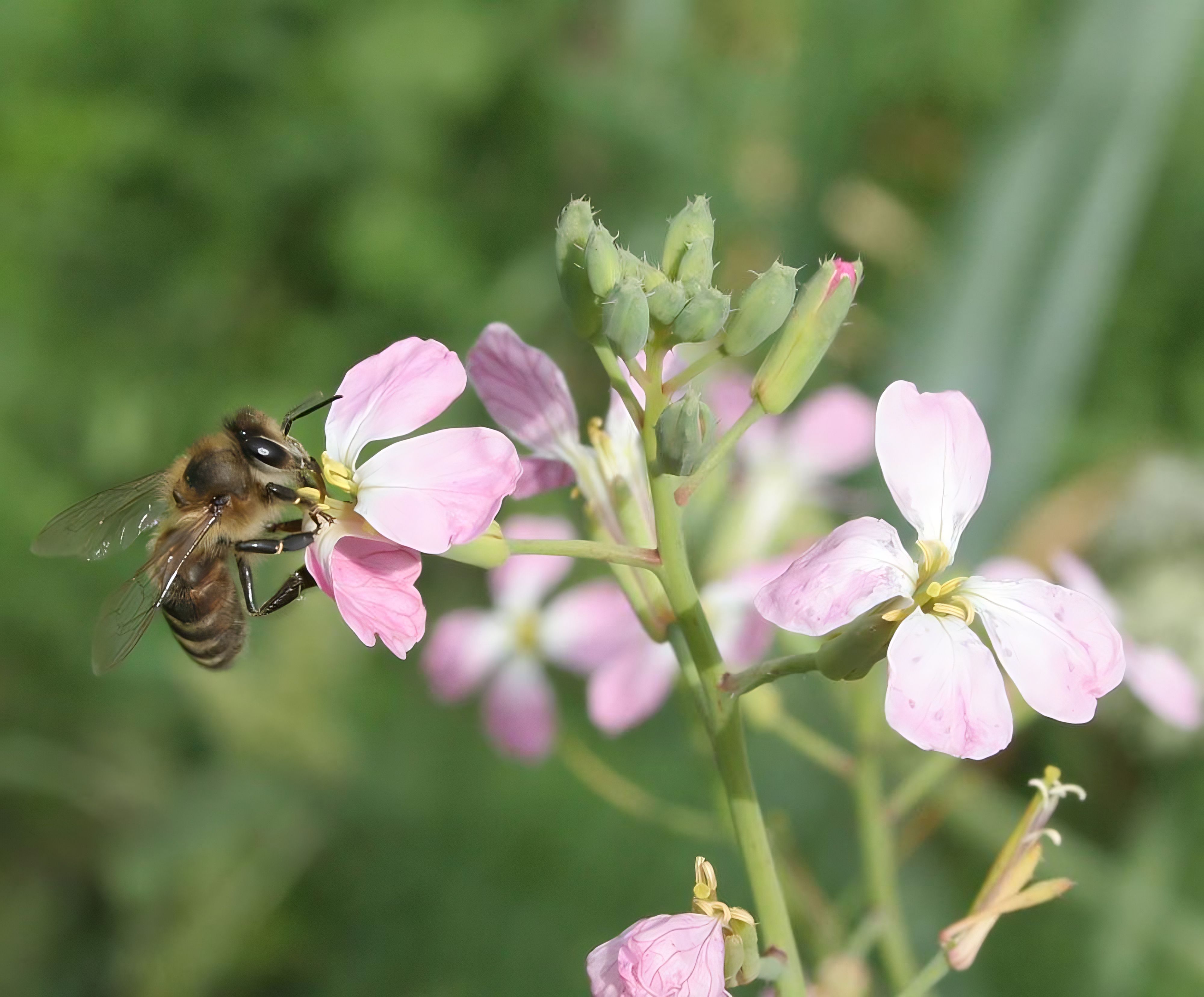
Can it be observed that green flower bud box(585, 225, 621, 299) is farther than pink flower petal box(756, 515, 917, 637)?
Yes

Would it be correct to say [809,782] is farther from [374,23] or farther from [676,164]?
[374,23]

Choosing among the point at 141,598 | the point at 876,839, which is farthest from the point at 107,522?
the point at 876,839

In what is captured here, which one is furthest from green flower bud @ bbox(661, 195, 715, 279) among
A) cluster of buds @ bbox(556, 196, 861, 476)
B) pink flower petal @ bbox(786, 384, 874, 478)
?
pink flower petal @ bbox(786, 384, 874, 478)

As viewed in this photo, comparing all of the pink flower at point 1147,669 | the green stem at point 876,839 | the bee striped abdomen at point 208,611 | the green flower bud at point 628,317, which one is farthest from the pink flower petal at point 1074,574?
the bee striped abdomen at point 208,611

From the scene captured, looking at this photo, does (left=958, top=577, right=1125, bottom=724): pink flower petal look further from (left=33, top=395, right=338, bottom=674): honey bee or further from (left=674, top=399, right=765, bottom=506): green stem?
(left=33, top=395, right=338, bottom=674): honey bee

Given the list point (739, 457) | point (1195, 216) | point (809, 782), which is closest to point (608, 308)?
point (739, 457)

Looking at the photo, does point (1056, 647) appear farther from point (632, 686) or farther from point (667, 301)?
point (632, 686)

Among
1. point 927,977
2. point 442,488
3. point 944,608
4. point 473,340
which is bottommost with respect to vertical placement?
point 927,977
